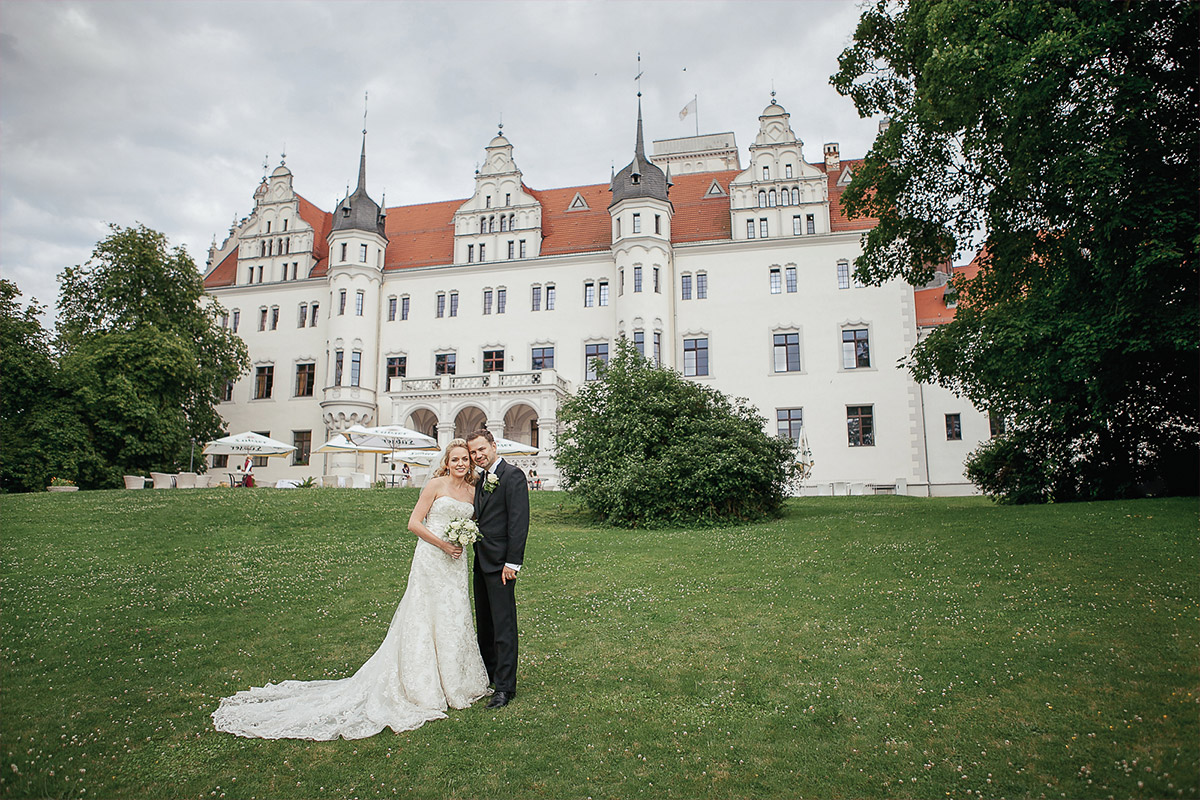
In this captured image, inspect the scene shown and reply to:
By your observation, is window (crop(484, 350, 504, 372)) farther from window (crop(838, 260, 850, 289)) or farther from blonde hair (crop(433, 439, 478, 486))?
blonde hair (crop(433, 439, 478, 486))

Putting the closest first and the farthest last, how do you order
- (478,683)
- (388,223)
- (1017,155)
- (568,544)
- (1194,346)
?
1. (478,683)
2. (1194,346)
3. (1017,155)
4. (568,544)
5. (388,223)

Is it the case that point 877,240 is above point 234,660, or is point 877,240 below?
above

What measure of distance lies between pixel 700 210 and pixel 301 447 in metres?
25.3

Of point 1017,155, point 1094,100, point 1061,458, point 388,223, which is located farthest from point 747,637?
point 388,223

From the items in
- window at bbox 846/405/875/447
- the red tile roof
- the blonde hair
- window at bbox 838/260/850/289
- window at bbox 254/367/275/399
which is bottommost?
the blonde hair

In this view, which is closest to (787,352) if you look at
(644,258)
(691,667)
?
(644,258)

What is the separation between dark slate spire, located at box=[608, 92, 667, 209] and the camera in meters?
36.7

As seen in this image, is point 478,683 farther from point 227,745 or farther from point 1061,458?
point 1061,458

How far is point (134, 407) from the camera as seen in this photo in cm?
2897

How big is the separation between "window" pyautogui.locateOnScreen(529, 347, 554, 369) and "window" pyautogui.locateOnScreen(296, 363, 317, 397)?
1235 centimetres

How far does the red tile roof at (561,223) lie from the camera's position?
38688mm

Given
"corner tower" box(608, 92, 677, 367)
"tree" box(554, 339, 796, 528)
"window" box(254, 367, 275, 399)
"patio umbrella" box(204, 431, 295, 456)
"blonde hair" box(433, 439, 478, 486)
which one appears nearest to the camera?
"blonde hair" box(433, 439, 478, 486)

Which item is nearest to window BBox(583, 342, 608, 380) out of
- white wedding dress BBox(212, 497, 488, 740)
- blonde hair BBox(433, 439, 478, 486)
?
blonde hair BBox(433, 439, 478, 486)

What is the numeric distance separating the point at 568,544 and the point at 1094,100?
1190 cm
